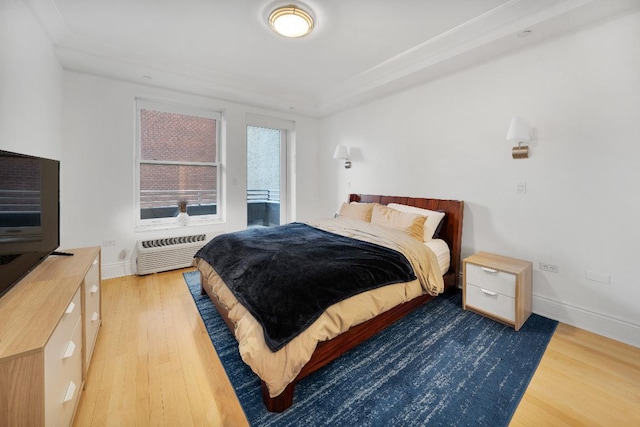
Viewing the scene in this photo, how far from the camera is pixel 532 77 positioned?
8.30 feet

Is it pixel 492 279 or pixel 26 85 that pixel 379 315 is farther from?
pixel 26 85

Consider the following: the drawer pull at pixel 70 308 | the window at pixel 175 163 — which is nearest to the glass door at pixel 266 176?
the window at pixel 175 163

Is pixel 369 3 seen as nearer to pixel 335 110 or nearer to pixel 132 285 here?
pixel 335 110

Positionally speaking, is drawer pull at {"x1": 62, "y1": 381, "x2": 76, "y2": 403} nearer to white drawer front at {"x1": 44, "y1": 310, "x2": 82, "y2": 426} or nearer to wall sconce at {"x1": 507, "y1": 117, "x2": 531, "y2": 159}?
white drawer front at {"x1": 44, "y1": 310, "x2": 82, "y2": 426}

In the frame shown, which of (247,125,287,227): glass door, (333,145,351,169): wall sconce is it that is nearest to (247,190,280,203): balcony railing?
(247,125,287,227): glass door

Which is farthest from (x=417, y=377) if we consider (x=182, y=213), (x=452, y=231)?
(x=182, y=213)

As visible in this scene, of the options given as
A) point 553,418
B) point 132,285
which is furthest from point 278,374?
point 132,285

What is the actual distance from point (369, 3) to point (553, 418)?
306 cm

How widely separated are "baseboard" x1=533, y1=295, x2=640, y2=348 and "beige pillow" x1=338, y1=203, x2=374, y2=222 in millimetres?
1935

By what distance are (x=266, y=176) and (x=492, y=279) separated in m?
3.79

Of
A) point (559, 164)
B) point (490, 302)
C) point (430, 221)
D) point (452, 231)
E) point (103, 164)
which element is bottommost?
point (490, 302)

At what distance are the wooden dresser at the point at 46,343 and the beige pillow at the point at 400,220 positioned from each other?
8.98ft

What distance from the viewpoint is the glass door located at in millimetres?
4727

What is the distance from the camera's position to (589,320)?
229 cm
